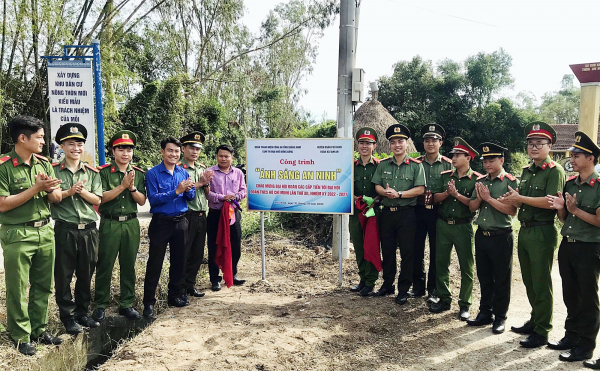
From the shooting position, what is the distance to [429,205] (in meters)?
4.95

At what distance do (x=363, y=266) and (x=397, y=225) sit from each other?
776 millimetres

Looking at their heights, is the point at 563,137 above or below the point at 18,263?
above

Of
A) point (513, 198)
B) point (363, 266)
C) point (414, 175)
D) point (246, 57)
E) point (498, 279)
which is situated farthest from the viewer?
point (246, 57)

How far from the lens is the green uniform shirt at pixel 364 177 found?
17.6ft

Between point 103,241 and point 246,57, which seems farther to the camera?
point 246,57

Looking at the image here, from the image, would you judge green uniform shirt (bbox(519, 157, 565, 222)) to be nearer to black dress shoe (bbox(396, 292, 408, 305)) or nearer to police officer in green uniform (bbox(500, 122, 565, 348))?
police officer in green uniform (bbox(500, 122, 565, 348))

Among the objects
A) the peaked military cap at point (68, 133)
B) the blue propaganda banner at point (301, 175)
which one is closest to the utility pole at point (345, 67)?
the blue propaganda banner at point (301, 175)

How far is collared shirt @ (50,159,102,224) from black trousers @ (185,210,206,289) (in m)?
1.10

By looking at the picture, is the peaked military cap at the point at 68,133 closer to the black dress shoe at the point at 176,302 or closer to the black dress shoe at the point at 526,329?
the black dress shoe at the point at 176,302

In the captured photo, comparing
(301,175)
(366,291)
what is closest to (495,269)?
(366,291)

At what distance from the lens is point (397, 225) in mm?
4973

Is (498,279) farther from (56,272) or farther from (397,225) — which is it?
(56,272)

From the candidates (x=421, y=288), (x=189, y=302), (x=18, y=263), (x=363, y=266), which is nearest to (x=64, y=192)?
(x=18, y=263)

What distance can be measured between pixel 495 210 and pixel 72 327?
4295 millimetres
